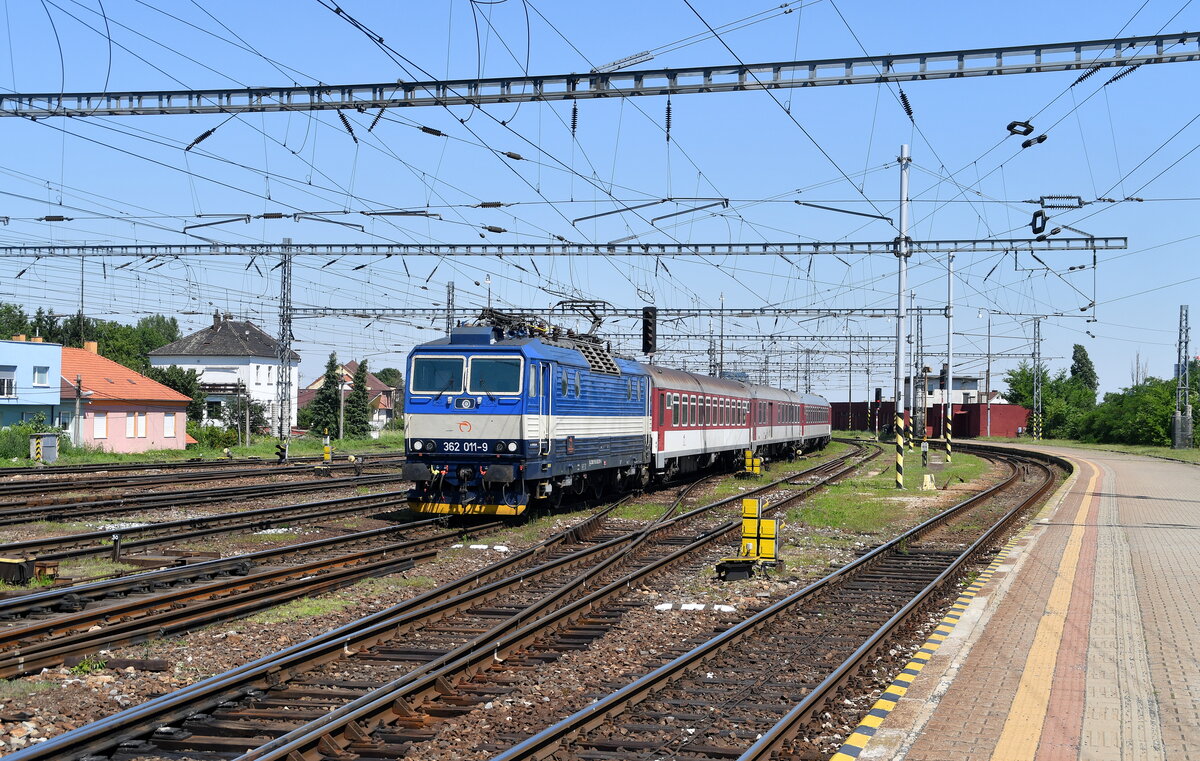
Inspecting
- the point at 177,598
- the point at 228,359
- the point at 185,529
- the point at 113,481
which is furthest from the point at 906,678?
the point at 228,359

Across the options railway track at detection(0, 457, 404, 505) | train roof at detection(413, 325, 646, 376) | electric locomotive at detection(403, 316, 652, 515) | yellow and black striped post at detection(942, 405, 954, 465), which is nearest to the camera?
electric locomotive at detection(403, 316, 652, 515)

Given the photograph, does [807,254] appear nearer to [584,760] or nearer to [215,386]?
[584,760]

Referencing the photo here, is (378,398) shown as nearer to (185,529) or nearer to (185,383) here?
(185,383)

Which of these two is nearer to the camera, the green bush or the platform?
the platform

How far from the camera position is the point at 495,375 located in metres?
19.3

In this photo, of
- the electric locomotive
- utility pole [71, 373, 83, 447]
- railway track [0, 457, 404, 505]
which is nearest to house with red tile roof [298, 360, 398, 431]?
utility pole [71, 373, 83, 447]

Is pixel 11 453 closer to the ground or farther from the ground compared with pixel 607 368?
Answer: closer to the ground

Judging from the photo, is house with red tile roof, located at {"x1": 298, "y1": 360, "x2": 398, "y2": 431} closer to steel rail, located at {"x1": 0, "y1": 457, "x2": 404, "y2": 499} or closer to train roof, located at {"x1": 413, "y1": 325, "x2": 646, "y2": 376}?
steel rail, located at {"x1": 0, "y1": 457, "x2": 404, "y2": 499}

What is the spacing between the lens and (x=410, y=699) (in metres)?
8.25

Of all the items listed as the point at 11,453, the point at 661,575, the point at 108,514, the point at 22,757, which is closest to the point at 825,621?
the point at 661,575

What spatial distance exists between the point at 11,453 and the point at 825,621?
34.5m

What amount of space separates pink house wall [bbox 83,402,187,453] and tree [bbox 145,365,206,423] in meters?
20.0

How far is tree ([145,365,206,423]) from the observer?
78.3 metres

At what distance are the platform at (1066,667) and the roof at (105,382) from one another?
45.9 meters
